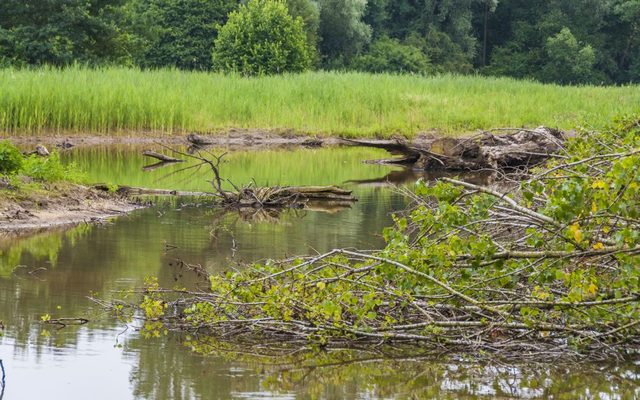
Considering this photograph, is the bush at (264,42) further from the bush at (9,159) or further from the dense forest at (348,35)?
the bush at (9,159)

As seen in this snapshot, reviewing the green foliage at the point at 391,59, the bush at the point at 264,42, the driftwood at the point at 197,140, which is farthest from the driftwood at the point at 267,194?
the green foliage at the point at 391,59

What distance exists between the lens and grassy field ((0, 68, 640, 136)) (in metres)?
24.7

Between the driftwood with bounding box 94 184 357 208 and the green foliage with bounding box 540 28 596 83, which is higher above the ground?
the green foliage with bounding box 540 28 596 83

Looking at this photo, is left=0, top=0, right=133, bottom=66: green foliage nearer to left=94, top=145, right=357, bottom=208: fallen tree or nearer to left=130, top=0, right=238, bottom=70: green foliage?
left=130, top=0, right=238, bottom=70: green foliage

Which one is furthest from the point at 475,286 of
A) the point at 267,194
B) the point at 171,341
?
the point at 267,194

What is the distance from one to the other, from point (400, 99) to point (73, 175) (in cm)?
1880

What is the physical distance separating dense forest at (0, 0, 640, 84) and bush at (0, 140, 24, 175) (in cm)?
2182

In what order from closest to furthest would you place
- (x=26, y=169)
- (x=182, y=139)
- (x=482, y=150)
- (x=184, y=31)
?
Answer: (x=26, y=169) → (x=482, y=150) → (x=182, y=139) → (x=184, y=31)

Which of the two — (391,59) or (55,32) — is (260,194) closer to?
(55,32)

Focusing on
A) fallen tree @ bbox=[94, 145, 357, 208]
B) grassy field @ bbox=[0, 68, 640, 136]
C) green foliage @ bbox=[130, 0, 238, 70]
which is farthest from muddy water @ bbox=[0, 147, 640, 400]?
green foliage @ bbox=[130, 0, 238, 70]

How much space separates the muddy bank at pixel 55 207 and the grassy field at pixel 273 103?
33.7ft

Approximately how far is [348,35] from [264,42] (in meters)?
13.0

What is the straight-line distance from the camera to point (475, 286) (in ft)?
23.3

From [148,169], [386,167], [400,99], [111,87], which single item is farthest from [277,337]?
[400,99]
